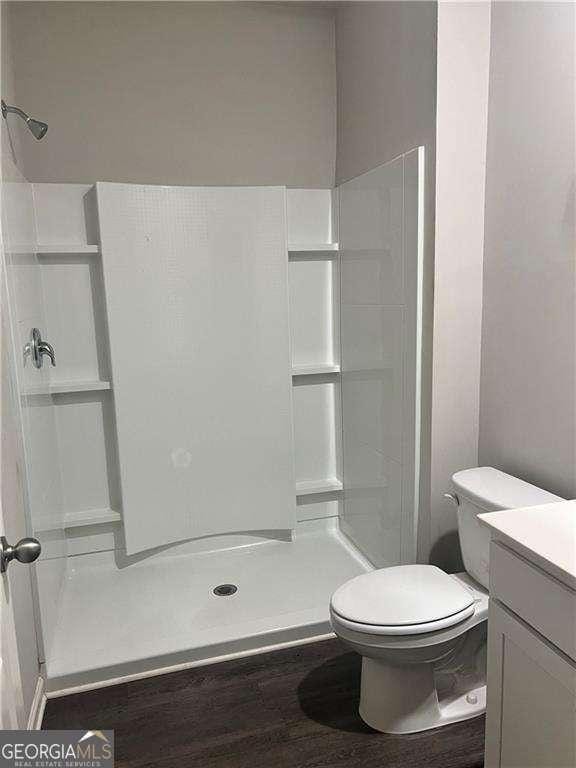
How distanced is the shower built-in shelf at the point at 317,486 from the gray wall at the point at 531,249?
1.09 m

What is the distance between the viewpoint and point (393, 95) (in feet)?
7.07

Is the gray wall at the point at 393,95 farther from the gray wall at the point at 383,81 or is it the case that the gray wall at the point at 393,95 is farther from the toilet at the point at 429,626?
the toilet at the point at 429,626

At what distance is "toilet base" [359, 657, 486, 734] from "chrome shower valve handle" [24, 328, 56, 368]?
1.56m

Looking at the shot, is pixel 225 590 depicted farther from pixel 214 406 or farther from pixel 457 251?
pixel 457 251

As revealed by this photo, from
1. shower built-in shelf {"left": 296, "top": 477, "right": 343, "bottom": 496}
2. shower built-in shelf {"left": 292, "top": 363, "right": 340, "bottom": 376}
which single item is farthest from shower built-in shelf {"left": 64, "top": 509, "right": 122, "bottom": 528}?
shower built-in shelf {"left": 292, "top": 363, "right": 340, "bottom": 376}

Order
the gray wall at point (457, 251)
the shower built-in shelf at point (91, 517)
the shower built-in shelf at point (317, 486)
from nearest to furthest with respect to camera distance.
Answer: the gray wall at point (457, 251) → the shower built-in shelf at point (91, 517) → the shower built-in shelf at point (317, 486)

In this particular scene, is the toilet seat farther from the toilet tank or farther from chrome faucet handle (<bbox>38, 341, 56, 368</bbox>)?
chrome faucet handle (<bbox>38, 341, 56, 368</bbox>)

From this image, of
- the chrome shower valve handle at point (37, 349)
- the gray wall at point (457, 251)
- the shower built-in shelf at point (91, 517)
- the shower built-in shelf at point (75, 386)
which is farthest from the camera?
the shower built-in shelf at point (91, 517)

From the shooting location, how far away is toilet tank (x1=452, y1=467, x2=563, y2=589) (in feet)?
5.46

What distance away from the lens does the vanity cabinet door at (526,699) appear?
3.72 ft

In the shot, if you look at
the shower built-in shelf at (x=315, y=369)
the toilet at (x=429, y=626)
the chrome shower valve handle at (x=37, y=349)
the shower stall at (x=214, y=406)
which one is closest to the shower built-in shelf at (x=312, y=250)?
the shower stall at (x=214, y=406)

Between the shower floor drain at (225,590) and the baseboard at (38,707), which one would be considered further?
the shower floor drain at (225,590)

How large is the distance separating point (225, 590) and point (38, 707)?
865 mm

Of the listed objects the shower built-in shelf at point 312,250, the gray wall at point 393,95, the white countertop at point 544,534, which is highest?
the gray wall at point 393,95
